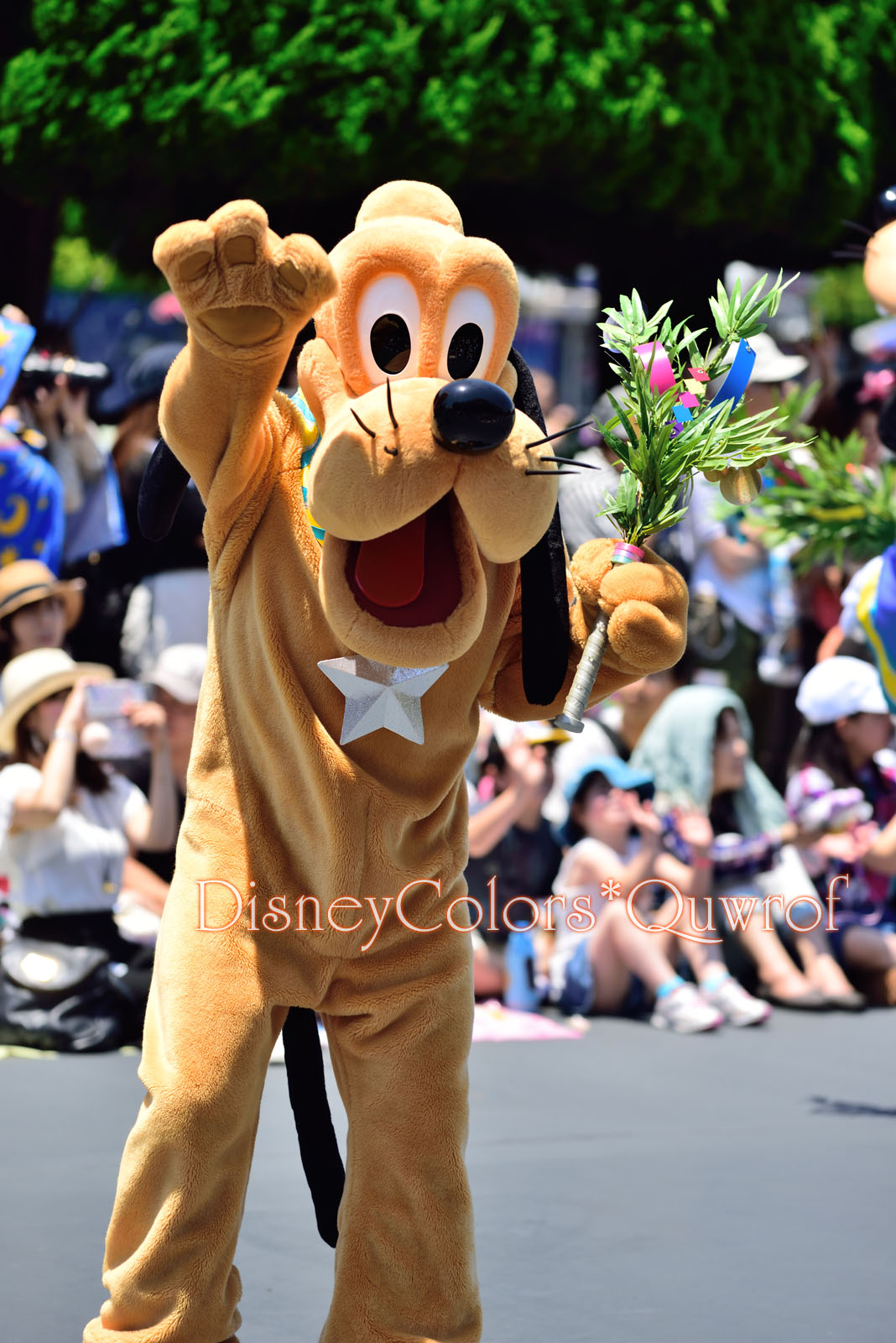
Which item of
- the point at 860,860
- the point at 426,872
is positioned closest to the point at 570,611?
the point at 426,872

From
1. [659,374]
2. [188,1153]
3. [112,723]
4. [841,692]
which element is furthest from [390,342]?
[841,692]

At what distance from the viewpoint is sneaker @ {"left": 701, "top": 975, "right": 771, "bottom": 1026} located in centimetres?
551

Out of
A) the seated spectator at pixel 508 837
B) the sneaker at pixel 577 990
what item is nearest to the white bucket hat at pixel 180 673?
the seated spectator at pixel 508 837

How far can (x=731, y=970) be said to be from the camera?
595cm

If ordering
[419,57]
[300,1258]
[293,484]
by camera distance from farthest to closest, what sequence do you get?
[419,57] < [300,1258] < [293,484]

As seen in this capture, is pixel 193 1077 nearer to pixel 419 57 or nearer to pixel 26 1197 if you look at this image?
pixel 26 1197

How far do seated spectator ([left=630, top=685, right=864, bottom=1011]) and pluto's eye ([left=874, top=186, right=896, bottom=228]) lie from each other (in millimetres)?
1878

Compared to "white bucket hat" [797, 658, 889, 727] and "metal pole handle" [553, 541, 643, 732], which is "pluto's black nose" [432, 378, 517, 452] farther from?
"white bucket hat" [797, 658, 889, 727]

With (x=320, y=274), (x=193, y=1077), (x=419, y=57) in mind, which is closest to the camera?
(x=320, y=274)

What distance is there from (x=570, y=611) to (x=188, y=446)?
65 centimetres

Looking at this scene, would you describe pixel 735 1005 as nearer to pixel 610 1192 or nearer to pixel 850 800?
pixel 850 800

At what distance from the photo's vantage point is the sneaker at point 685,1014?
17.7 ft

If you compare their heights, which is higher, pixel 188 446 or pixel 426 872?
pixel 188 446

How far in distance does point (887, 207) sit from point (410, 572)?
7.77ft
